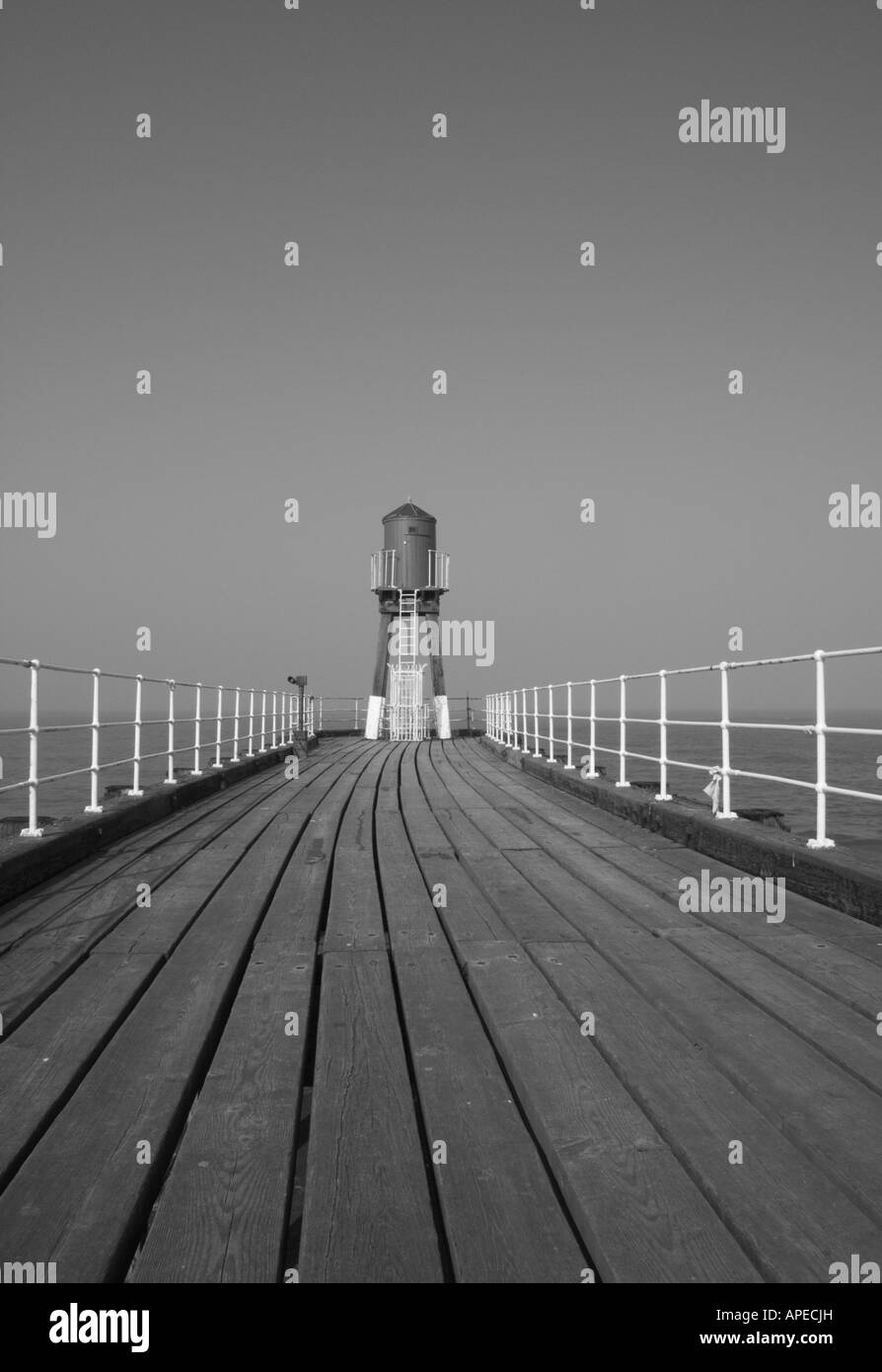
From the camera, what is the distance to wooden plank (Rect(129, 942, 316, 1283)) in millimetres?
1729

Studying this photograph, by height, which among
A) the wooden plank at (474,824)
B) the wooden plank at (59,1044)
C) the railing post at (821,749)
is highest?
the railing post at (821,749)

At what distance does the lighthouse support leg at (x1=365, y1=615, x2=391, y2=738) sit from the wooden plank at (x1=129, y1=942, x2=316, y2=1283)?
2173 cm

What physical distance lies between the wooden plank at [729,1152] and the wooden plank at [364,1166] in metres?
0.56

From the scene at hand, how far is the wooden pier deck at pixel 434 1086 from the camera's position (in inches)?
70.6

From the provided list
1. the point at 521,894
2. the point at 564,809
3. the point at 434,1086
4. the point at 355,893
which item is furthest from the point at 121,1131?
the point at 564,809

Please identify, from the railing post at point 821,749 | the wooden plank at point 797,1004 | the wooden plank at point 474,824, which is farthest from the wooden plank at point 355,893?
the railing post at point 821,749

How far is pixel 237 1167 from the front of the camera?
2062 millimetres

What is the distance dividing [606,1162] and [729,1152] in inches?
11.0

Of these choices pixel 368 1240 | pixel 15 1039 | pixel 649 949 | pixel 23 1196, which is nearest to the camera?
pixel 368 1240

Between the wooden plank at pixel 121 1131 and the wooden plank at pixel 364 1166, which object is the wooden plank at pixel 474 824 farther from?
the wooden plank at pixel 364 1166
